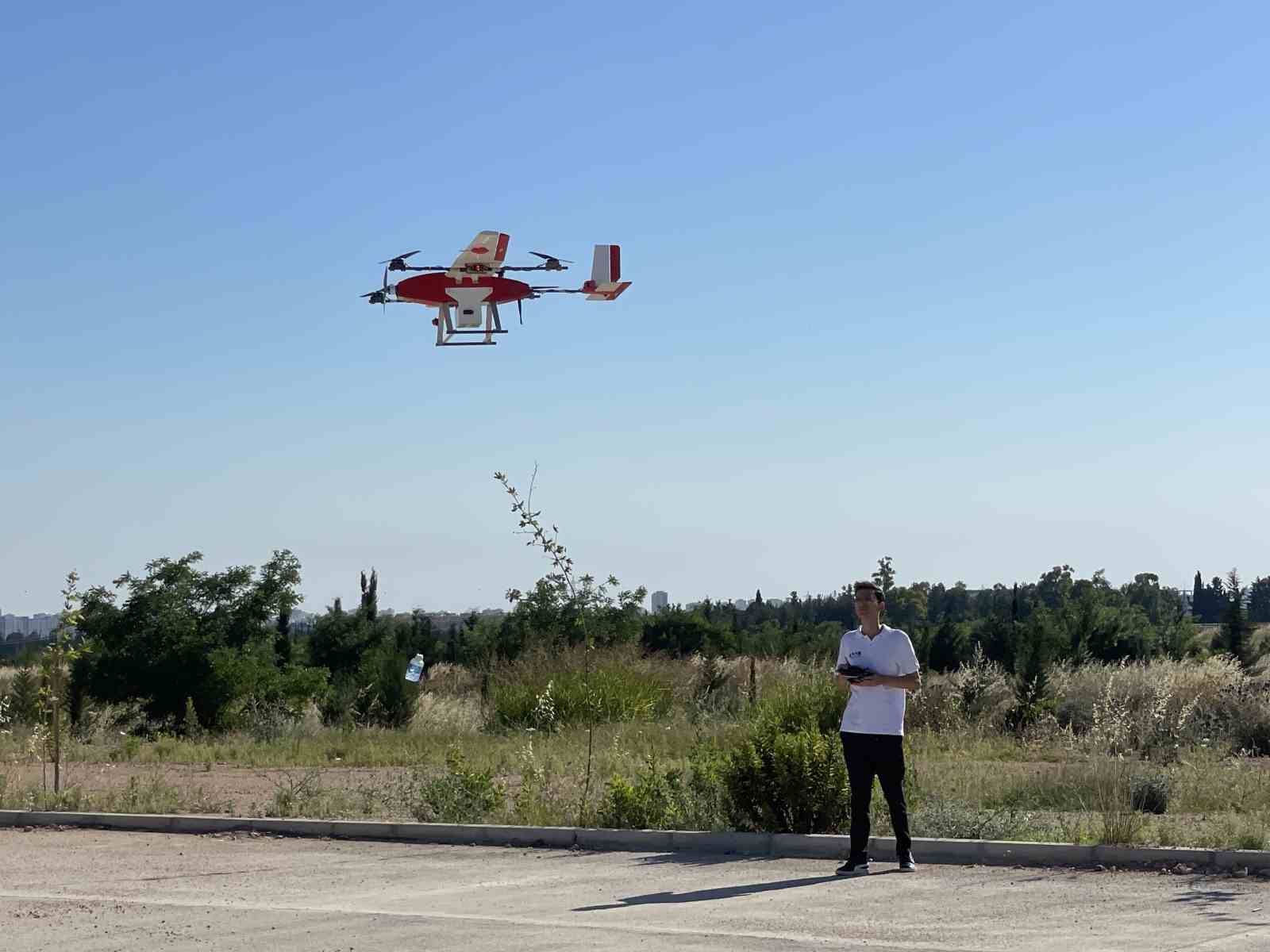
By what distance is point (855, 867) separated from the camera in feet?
34.6

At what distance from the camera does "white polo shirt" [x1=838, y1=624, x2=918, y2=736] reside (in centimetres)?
1047

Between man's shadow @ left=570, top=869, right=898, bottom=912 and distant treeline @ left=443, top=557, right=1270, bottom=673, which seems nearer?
man's shadow @ left=570, top=869, right=898, bottom=912

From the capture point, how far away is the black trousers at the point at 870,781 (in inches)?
412

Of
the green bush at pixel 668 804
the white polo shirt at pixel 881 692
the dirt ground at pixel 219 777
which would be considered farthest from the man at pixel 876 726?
the dirt ground at pixel 219 777

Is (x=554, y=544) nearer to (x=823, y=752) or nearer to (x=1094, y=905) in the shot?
(x=823, y=752)

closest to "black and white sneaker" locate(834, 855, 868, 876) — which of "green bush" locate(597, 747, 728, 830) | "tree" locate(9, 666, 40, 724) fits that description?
"green bush" locate(597, 747, 728, 830)

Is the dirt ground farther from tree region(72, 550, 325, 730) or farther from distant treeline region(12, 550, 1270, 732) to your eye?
tree region(72, 550, 325, 730)

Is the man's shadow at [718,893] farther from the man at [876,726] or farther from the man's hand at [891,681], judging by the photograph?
the man's hand at [891,681]

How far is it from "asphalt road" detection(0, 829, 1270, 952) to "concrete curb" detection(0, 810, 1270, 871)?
9.4 inches

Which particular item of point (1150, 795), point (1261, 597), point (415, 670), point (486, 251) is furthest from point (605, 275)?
point (1261, 597)

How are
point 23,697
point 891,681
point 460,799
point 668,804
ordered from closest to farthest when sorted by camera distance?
point 891,681
point 668,804
point 460,799
point 23,697

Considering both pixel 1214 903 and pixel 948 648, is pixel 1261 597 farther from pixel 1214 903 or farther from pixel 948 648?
pixel 1214 903

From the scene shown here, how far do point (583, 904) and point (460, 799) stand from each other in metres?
4.27

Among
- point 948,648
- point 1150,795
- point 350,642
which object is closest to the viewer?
point 1150,795
